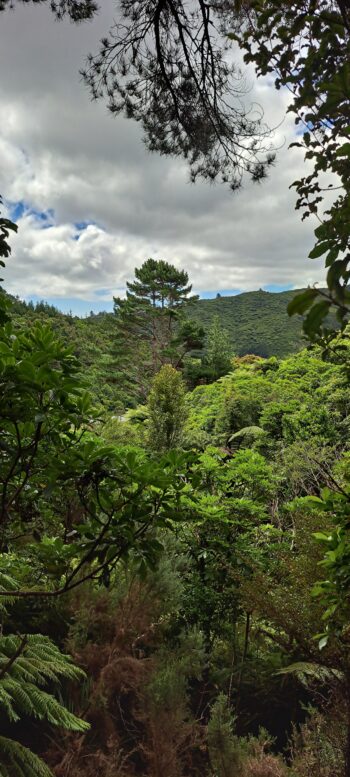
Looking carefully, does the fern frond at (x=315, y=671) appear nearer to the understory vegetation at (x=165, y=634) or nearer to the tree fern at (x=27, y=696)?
the understory vegetation at (x=165, y=634)

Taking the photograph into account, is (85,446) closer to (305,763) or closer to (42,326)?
(42,326)

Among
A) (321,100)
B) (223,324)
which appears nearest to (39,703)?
A: (321,100)

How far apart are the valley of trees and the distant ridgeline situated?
6253 mm

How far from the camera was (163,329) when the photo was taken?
934 inches

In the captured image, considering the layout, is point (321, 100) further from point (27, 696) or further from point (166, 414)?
point (166, 414)

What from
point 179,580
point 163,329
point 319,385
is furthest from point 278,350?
point 179,580

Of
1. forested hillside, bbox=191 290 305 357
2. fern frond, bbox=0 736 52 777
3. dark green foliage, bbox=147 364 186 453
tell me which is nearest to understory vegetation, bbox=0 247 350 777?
fern frond, bbox=0 736 52 777

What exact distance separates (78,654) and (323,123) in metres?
4.68

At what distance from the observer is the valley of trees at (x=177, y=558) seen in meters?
1.25

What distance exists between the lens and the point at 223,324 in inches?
2146

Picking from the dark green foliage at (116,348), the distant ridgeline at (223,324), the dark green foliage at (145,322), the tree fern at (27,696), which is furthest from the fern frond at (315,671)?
the dark green foliage at (145,322)

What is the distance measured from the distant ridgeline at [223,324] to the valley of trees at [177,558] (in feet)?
20.5

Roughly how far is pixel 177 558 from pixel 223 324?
5088cm

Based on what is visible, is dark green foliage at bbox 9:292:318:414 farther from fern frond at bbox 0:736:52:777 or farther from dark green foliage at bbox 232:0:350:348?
dark green foliage at bbox 232:0:350:348
